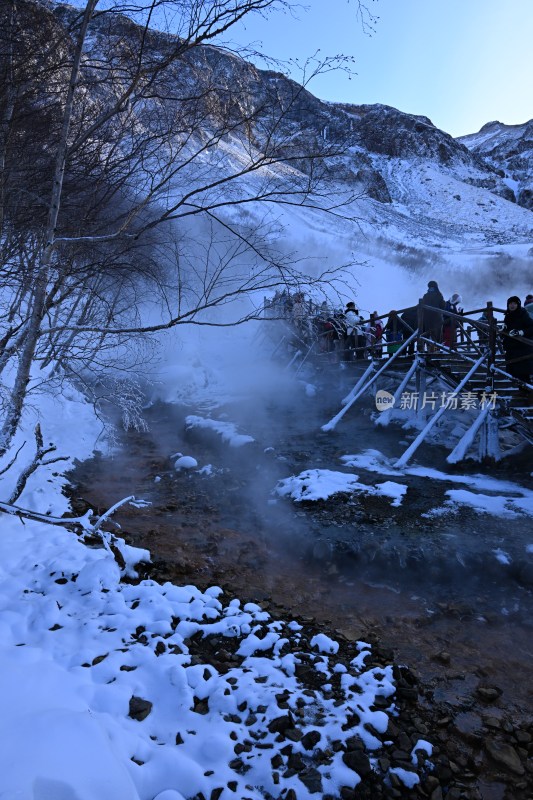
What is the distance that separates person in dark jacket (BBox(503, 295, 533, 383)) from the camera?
728 centimetres

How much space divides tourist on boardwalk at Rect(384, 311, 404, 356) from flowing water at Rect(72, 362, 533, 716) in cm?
302

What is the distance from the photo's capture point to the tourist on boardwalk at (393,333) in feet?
36.2

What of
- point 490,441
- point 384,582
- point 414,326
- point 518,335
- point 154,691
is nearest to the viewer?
point 154,691

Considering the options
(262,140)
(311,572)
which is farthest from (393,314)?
(262,140)

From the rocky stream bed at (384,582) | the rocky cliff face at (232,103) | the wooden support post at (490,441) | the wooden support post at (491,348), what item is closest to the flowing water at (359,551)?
the rocky stream bed at (384,582)

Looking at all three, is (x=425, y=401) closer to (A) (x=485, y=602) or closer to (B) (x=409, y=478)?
(B) (x=409, y=478)

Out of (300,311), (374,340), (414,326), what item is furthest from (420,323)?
(300,311)

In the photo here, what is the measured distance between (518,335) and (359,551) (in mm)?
4587

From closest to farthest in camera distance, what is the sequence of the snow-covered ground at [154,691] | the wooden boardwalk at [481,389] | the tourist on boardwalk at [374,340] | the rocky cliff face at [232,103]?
the snow-covered ground at [154,691]
the rocky cliff face at [232,103]
the wooden boardwalk at [481,389]
the tourist on boardwalk at [374,340]

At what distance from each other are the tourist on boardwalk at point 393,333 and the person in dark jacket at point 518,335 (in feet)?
11.5

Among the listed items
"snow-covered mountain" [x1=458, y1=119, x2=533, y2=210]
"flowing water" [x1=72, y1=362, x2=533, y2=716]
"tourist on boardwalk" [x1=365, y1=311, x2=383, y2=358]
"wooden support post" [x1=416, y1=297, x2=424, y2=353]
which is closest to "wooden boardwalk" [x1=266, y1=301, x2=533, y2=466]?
"wooden support post" [x1=416, y1=297, x2=424, y2=353]

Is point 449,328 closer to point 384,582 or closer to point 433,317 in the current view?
point 433,317

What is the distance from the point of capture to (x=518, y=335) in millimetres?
7207

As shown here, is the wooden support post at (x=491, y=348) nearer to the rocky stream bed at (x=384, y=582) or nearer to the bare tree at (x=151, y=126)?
the rocky stream bed at (x=384, y=582)
